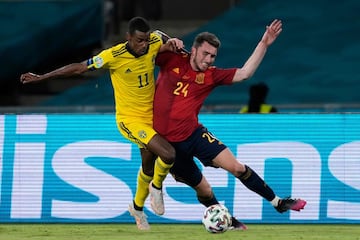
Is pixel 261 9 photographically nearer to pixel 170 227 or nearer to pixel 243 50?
pixel 243 50

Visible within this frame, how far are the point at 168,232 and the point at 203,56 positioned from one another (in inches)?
75.1

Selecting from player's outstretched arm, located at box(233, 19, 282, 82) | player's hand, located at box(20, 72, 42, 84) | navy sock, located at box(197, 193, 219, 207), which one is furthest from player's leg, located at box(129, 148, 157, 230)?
player's hand, located at box(20, 72, 42, 84)

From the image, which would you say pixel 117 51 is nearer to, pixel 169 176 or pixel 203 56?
pixel 203 56

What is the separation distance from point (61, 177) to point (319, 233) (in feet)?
Result: 10.5

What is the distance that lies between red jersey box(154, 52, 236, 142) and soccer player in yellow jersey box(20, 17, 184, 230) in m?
0.11

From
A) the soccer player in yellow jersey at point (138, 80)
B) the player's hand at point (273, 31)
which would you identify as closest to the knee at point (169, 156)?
the soccer player in yellow jersey at point (138, 80)

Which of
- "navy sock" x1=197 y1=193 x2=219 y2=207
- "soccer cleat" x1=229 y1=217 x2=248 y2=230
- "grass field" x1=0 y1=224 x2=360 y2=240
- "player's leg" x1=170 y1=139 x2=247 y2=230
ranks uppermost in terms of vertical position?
"player's leg" x1=170 y1=139 x2=247 y2=230

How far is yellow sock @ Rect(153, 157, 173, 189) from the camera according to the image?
41.0 feet

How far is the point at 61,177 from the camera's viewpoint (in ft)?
47.7

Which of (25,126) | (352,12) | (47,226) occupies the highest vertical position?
(352,12)

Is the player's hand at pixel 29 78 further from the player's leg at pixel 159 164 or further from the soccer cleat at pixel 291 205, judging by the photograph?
the soccer cleat at pixel 291 205

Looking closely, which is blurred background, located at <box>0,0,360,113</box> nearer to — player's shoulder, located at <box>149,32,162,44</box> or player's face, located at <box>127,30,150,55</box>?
player's shoulder, located at <box>149,32,162,44</box>

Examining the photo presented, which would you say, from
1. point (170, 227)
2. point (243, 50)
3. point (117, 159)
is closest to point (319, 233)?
point (170, 227)

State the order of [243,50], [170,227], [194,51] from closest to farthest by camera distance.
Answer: [194,51], [170,227], [243,50]
